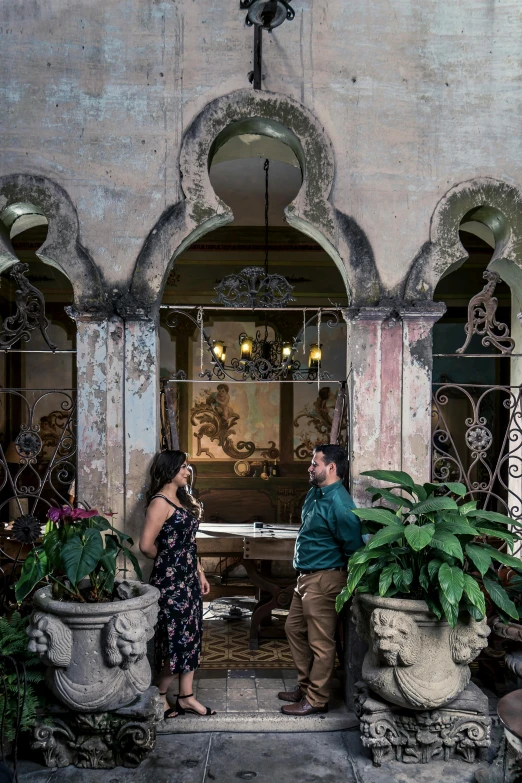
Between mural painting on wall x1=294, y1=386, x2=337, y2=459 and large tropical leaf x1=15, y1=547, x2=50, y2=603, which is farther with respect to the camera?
mural painting on wall x1=294, y1=386, x2=337, y2=459

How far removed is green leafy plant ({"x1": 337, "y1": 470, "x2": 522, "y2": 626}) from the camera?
441 cm

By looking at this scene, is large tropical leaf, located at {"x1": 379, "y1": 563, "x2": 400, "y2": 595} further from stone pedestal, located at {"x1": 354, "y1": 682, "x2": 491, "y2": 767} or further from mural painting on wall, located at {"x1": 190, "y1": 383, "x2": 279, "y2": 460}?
mural painting on wall, located at {"x1": 190, "y1": 383, "x2": 279, "y2": 460}

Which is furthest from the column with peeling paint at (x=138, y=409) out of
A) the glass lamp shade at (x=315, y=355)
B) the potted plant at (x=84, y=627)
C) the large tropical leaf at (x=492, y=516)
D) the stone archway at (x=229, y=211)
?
the large tropical leaf at (x=492, y=516)

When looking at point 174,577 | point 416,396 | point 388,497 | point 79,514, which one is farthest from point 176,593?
point 416,396

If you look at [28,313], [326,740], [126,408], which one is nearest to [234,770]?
[326,740]

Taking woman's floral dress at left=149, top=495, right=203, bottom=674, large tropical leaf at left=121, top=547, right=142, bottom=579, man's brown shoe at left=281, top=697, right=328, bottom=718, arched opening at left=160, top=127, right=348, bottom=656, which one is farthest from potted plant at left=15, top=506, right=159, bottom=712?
arched opening at left=160, top=127, right=348, bottom=656

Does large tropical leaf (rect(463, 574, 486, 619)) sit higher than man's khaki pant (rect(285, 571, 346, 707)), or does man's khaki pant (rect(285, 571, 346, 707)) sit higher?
large tropical leaf (rect(463, 574, 486, 619))

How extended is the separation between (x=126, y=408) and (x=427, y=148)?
116 inches

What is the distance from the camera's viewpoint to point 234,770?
14.8ft

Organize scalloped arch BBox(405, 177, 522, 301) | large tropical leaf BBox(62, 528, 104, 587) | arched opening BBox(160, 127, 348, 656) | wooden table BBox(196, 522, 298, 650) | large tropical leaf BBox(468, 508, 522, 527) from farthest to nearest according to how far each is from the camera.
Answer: arched opening BBox(160, 127, 348, 656), wooden table BBox(196, 522, 298, 650), scalloped arch BBox(405, 177, 522, 301), large tropical leaf BBox(468, 508, 522, 527), large tropical leaf BBox(62, 528, 104, 587)

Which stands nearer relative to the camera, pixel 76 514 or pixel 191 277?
pixel 76 514

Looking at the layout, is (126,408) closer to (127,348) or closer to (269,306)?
(127,348)

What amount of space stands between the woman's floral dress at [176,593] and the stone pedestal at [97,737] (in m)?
0.55

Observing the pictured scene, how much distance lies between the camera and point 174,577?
16.7 feet
